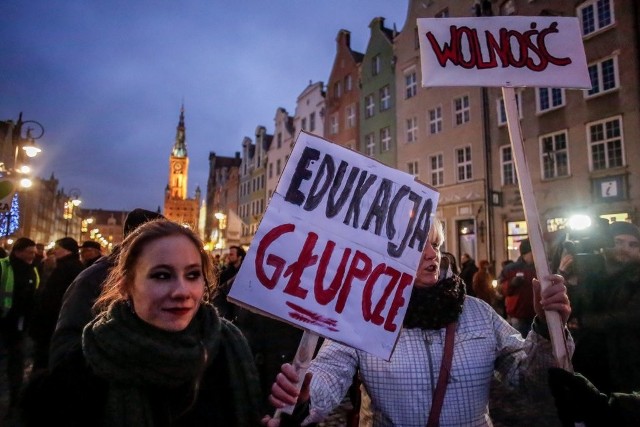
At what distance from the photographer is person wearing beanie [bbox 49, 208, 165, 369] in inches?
106

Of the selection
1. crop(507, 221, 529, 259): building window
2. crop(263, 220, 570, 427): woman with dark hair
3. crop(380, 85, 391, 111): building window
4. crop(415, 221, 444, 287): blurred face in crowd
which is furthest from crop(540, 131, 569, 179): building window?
crop(415, 221, 444, 287): blurred face in crowd

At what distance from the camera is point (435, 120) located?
22672mm

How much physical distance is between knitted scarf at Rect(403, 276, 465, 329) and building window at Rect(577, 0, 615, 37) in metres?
17.8

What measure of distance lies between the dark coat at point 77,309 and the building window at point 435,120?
21316mm

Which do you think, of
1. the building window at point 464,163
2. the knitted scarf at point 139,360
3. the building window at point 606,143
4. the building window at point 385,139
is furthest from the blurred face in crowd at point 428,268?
the building window at point 385,139

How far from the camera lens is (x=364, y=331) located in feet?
6.08

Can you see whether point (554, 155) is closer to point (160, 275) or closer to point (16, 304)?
point (16, 304)

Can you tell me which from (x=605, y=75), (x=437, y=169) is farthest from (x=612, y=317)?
(x=437, y=169)

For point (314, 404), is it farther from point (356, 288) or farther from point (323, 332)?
point (356, 288)

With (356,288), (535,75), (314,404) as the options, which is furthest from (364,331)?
(535,75)

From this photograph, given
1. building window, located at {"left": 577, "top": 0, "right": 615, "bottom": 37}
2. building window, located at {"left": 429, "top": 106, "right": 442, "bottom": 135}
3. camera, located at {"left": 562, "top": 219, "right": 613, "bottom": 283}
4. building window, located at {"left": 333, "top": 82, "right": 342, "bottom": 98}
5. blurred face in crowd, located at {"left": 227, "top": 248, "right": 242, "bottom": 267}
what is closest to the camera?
camera, located at {"left": 562, "top": 219, "right": 613, "bottom": 283}

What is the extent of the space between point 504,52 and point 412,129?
22388 mm

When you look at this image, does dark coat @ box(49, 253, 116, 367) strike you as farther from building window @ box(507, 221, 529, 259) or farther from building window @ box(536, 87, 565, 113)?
building window @ box(536, 87, 565, 113)

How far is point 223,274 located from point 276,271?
5762 millimetres
